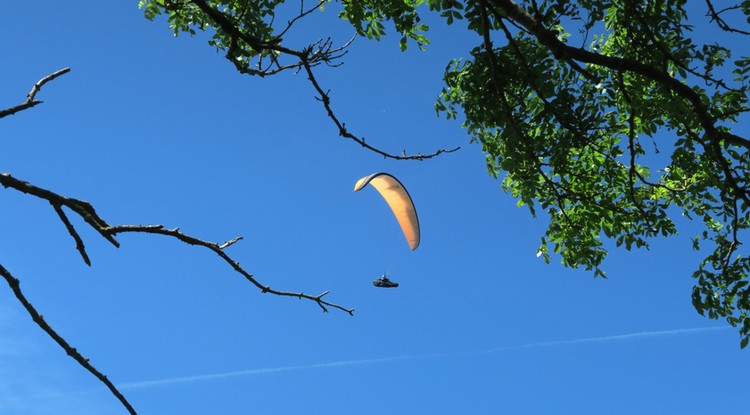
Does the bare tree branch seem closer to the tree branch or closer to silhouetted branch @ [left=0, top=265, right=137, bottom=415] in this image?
silhouetted branch @ [left=0, top=265, right=137, bottom=415]

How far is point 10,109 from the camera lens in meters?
3.61

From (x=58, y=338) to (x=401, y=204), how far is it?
16.6 m

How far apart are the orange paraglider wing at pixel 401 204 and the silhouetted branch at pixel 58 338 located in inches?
593

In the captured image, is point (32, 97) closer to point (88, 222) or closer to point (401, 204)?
point (88, 222)

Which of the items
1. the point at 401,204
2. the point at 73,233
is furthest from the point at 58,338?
the point at 401,204

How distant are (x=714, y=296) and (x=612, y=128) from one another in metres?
3.07

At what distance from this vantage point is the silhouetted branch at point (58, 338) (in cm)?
297

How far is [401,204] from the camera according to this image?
1953 cm

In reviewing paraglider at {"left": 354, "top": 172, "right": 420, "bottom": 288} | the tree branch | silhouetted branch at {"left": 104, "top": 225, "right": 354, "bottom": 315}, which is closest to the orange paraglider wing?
paraglider at {"left": 354, "top": 172, "right": 420, "bottom": 288}

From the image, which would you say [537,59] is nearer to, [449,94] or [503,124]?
[503,124]

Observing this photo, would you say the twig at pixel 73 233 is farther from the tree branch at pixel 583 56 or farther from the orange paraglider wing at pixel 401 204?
the orange paraglider wing at pixel 401 204

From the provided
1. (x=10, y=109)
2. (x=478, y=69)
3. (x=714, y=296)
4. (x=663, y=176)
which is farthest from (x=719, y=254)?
(x=10, y=109)

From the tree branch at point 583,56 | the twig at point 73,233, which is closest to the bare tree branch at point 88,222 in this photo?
the twig at point 73,233

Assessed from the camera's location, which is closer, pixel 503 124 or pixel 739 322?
pixel 503 124
